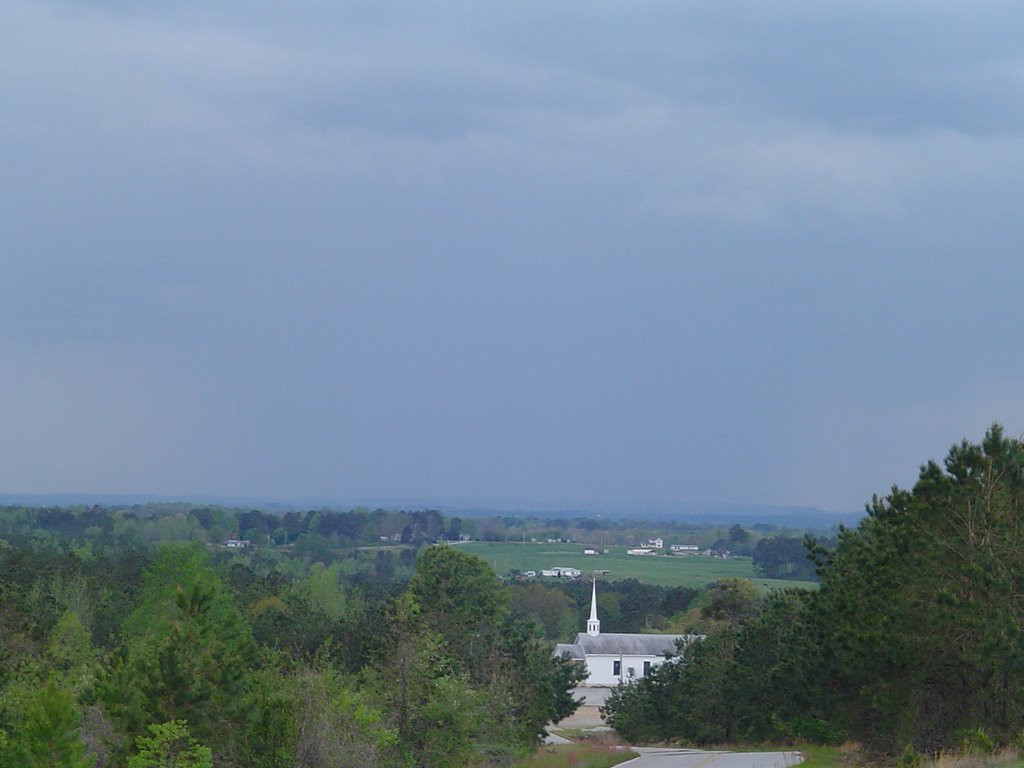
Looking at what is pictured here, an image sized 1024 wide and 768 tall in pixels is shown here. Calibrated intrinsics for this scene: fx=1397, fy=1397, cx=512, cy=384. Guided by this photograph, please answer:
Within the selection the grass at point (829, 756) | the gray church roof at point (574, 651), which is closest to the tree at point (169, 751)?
the grass at point (829, 756)

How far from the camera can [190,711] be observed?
32656 millimetres

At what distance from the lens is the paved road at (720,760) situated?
30.6 metres

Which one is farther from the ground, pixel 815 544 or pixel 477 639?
pixel 815 544

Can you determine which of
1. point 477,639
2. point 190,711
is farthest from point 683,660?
point 190,711

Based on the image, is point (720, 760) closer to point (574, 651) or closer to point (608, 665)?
point (608, 665)

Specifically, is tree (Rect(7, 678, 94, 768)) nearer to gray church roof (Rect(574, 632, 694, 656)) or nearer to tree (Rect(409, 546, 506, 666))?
tree (Rect(409, 546, 506, 666))

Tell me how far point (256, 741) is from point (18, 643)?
22042 millimetres

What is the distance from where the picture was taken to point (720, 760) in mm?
32688

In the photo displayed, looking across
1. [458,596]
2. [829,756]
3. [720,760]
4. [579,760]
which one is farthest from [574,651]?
[829,756]

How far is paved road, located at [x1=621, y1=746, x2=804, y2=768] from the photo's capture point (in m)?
30.6

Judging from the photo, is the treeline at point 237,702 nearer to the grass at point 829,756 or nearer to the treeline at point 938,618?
the grass at point 829,756

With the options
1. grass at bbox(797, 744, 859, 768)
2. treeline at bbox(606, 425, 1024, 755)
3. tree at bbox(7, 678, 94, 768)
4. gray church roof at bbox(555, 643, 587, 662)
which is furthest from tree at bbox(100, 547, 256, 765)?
gray church roof at bbox(555, 643, 587, 662)

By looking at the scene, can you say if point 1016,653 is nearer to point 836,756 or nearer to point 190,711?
point 836,756

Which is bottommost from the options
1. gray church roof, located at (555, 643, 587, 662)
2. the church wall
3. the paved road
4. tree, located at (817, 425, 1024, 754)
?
the church wall
